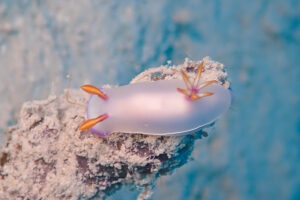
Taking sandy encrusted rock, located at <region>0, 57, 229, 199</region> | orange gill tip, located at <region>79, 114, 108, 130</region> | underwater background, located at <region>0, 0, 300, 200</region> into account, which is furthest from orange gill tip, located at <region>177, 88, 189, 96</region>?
underwater background, located at <region>0, 0, 300, 200</region>

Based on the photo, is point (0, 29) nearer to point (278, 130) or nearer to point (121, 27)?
point (121, 27)

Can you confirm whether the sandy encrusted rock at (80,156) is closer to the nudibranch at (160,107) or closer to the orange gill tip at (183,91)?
the nudibranch at (160,107)

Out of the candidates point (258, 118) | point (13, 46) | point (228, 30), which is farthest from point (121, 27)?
point (258, 118)

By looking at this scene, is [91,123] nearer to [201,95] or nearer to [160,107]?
[160,107]

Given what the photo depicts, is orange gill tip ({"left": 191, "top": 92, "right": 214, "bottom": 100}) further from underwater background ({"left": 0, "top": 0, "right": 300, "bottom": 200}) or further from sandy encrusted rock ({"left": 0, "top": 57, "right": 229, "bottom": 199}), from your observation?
underwater background ({"left": 0, "top": 0, "right": 300, "bottom": 200})

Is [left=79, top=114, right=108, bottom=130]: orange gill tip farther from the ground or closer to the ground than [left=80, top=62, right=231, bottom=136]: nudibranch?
closer to the ground

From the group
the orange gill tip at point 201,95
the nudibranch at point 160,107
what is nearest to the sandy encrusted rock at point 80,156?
the nudibranch at point 160,107
